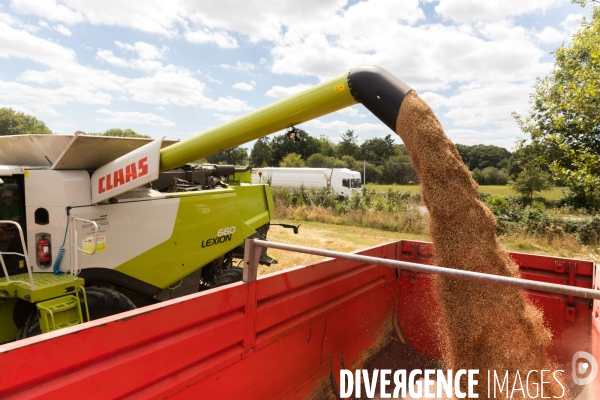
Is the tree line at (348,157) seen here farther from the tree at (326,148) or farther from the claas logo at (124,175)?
the claas logo at (124,175)

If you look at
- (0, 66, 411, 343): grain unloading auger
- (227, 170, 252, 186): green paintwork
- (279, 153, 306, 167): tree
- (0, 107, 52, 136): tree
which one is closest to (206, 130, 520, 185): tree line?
(279, 153, 306, 167): tree

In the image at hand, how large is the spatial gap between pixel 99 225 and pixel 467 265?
2.79 metres

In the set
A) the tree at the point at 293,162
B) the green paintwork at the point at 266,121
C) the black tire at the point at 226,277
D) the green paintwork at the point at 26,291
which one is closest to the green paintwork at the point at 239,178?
the black tire at the point at 226,277

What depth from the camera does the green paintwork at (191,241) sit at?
11.7 ft

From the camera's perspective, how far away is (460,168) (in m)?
2.63

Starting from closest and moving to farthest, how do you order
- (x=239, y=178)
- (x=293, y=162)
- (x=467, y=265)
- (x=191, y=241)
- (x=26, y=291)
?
(x=467, y=265)
(x=26, y=291)
(x=191, y=241)
(x=239, y=178)
(x=293, y=162)

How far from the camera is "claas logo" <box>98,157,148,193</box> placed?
3.15 metres

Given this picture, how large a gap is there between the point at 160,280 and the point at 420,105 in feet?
8.94

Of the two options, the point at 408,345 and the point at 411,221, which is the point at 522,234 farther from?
the point at 408,345

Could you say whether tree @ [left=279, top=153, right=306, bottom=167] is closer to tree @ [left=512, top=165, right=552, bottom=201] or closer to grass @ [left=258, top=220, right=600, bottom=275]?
tree @ [left=512, top=165, right=552, bottom=201]

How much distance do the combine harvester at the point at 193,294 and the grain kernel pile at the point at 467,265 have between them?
0.61 ft

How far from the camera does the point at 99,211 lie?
3.24m

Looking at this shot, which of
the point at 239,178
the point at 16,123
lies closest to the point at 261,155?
the point at 16,123

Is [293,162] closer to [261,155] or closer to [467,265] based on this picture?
[261,155]
